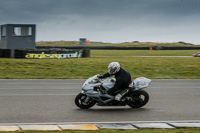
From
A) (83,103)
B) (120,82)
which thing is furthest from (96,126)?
(83,103)

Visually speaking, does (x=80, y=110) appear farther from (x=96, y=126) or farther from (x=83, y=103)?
(x=96, y=126)

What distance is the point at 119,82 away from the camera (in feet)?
30.6

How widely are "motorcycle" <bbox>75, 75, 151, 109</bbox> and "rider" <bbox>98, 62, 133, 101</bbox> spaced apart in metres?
0.13

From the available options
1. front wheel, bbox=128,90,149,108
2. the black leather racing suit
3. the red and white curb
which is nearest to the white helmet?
the black leather racing suit

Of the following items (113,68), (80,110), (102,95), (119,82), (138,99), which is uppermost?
(113,68)

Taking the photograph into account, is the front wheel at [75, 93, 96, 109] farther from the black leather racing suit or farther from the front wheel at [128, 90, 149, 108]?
the front wheel at [128, 90, 149, 108]

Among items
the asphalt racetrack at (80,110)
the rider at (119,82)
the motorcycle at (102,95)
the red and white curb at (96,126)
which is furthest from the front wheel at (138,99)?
the red and white curb at (96,126)

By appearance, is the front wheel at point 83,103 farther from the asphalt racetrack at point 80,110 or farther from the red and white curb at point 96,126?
the red and white curb at point 96,126

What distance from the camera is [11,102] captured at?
10672mm

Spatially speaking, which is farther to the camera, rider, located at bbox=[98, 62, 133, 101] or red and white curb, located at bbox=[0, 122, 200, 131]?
rider, located at bbox=[98, 62, 133, 101]

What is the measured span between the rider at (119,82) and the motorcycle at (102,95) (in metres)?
0.13

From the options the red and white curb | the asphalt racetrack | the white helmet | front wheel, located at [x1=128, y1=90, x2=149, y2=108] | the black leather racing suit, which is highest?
the white helmet

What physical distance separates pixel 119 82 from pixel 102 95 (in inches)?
22.1

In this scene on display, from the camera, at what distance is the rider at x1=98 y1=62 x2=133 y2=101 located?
9.34 m
